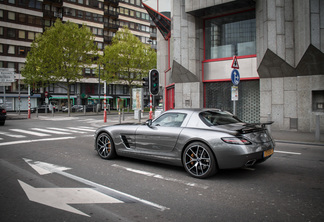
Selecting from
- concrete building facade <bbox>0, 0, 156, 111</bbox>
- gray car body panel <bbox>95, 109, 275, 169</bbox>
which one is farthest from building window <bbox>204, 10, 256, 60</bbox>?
concrete building facade <bbox>0, 0, 156, 111</bbox>

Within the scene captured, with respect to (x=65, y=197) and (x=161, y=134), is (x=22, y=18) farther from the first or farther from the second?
(x=65, y=197)

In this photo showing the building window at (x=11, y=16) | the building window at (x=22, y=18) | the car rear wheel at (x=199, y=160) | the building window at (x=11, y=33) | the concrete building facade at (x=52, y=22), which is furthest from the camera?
the building window at (x=22, y=18)

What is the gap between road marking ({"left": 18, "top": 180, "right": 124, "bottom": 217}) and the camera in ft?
12.1

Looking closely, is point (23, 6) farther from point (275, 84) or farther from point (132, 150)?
point (132, 150)

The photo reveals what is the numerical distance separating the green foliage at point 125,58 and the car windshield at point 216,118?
37.7m

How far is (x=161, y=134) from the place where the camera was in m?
5.47

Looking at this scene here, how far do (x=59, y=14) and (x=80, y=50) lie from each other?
2495cm

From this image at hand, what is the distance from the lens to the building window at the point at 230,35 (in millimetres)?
14688

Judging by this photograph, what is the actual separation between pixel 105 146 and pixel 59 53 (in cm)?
2996

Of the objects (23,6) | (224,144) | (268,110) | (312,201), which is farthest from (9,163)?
(23,6)

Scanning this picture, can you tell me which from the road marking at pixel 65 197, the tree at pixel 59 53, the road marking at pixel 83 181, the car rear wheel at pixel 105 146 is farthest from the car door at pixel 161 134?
the tree at pixel 59 53

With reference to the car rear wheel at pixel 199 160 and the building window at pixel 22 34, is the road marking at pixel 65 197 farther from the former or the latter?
the building window at pixel 22 34

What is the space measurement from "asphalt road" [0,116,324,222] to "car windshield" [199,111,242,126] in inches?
39.8

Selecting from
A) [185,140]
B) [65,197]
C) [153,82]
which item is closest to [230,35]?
[153,82]
